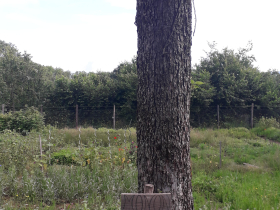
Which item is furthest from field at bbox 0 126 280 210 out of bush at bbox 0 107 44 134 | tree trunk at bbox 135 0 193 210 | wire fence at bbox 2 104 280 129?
wire fence at bbox 2 104 280 129

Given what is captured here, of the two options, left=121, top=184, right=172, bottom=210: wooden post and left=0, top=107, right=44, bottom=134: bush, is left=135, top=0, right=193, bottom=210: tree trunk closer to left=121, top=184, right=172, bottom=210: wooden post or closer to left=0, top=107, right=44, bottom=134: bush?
left=121, top=184, right=172, bottom=210: wooden post

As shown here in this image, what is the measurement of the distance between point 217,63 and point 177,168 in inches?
568

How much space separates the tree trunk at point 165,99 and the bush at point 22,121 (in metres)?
9.24

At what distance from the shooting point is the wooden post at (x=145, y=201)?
1280mm

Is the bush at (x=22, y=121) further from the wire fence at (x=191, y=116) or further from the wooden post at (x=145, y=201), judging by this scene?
the wooden post at (x=145, y=201)

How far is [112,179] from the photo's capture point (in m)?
4.06

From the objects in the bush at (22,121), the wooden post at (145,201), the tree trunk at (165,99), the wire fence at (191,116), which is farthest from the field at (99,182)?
the wire fence at (191,116)

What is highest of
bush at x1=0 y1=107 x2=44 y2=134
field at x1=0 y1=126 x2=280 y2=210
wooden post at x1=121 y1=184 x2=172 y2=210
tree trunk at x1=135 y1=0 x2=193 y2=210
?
tree trunk at x1=135 y1=0 x2=193 y2=210

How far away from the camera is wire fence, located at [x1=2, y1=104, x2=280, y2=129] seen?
1327 centimetres

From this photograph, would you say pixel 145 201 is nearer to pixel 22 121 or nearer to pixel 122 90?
pixel 22 121

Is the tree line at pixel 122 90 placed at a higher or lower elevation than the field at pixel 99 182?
higher

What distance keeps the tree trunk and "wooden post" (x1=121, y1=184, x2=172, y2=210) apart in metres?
0.58

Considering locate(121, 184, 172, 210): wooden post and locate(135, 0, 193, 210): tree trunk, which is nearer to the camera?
locate(121, 184, 172, 210): wooden post

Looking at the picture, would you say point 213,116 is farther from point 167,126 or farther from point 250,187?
point 167,126
